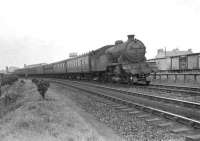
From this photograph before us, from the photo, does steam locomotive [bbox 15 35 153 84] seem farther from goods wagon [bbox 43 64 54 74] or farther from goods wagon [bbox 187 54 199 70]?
goods wagon [bbox 43 64 54 74]

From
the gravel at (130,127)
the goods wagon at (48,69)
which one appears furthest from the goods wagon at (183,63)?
the goods wagon at (48,69)

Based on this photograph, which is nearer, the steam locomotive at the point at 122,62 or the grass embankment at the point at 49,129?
the grass embankment at the point at 49,129

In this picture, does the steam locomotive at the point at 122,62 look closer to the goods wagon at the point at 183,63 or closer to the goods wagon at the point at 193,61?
the goods wagon at the point at 183,63

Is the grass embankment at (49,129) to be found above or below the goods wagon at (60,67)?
below

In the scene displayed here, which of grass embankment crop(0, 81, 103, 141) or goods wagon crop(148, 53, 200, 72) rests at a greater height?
goods wagon crop(148, 53, 200, 72)

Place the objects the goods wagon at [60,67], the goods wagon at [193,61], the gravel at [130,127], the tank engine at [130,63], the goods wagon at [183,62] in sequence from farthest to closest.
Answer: the goods wagon at [60,67]
the goods wagon at [183,62]
the goods wagon at [193,61]
the tank engine at [130,63]
the gravel at [130,127]

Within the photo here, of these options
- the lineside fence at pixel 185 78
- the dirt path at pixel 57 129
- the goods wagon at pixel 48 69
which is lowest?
the dirt path at pixel 57 129

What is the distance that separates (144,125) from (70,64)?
1081 inches

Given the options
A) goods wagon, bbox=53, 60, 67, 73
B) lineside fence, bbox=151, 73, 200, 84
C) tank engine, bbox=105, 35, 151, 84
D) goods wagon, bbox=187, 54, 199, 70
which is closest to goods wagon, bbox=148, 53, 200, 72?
goods wagon, bbox=187, 54, 199, 70

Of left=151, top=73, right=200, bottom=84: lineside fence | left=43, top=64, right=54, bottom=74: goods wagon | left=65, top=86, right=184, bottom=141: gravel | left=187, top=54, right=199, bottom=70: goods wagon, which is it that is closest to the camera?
left=65, top=86, right=184, bottom=141: gravel

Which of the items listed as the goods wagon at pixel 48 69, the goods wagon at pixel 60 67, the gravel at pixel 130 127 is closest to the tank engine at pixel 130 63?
the gravel at pixel 130 127

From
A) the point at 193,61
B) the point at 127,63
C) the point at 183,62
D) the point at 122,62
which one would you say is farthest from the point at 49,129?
the point at 183,62

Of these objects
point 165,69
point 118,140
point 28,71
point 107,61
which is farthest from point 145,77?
point 28,71

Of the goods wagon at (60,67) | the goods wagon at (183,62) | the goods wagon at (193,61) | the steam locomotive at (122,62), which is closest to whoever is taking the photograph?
the steam locomotive at (122,62)
